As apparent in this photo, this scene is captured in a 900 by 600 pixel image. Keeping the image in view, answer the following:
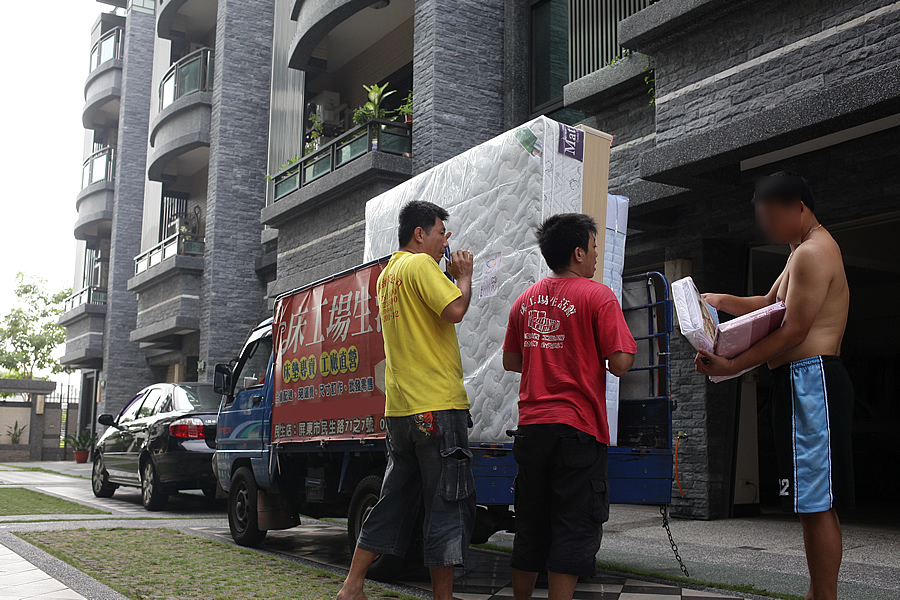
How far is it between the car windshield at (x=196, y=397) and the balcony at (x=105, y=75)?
21.6 metres

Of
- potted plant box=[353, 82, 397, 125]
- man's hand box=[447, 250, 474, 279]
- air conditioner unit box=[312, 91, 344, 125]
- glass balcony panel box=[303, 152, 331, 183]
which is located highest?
air conditioner unit box=[312, 91, 344, 125]

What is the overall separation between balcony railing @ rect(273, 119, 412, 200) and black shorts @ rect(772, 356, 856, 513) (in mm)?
10935

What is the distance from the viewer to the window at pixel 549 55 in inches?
545

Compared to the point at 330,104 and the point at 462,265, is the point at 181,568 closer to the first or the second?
the point at 462,265

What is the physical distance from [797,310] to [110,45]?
106 ft

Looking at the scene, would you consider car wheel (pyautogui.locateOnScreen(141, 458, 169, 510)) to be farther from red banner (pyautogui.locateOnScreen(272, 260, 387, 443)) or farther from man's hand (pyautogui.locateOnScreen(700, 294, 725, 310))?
man's hand (pyautogui.locateOnScreen(700, 294, 725, 310))

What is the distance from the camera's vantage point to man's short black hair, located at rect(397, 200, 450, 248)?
198 inches

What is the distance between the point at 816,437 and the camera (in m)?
3.65

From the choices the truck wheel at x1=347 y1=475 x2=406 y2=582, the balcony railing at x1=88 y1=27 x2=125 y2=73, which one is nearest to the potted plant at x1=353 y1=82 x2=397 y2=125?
the truck wheel at x1=347 y1=475 x2=406 y2=582

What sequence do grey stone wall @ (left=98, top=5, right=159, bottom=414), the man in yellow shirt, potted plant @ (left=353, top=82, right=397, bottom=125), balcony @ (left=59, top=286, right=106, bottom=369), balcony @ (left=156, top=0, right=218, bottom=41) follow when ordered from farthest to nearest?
balcony @ (left=59, top=286, right=106, bottom=369), grey stone wall @ (left=98, top=5, right=159, bottom=414), balcony @ (left=156, top=0, right=218, bottom=41), potted plant @ (left=353, top=82, right=397, bottom=125), the man in yellow shirt

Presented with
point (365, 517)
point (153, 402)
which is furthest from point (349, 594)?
point (153, 402)

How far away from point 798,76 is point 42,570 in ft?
24.5

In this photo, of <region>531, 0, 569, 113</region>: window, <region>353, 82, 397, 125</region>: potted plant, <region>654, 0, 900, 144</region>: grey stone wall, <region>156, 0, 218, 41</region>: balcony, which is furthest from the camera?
A: <region>156, 0, 218, 41</region>: balcony

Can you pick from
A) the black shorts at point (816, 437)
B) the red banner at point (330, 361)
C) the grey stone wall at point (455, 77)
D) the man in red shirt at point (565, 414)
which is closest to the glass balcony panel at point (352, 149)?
the grey stone wall at point (455, 77)
